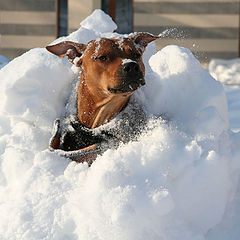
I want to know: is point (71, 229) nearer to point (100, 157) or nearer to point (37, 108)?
point (100, 157)

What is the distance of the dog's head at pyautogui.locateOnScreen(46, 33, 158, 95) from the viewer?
2.02 meters

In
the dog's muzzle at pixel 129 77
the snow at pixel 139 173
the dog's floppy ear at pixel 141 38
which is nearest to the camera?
the snow at pixel 139 173

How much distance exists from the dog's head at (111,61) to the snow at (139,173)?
27 centimetres

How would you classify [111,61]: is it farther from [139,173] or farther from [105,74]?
[139,173]

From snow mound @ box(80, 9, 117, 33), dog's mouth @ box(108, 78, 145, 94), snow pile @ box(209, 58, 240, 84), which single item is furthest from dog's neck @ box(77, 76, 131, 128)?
snow pile @ box(209, 58, 240, 84)

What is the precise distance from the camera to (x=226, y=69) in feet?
28.6

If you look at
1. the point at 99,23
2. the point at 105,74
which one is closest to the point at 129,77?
the point at 105,74

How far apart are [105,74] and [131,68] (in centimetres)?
15

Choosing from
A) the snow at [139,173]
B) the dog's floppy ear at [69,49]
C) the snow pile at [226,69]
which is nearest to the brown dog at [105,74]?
the dog's floppy ear at [69,49]

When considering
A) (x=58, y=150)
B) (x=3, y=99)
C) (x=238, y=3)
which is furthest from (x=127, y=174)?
(x=238, y=3)

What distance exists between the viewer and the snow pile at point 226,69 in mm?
8402

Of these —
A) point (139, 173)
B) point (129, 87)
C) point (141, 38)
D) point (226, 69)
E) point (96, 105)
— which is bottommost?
point (226, 69)

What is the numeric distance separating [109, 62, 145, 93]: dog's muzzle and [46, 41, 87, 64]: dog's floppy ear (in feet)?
1.35

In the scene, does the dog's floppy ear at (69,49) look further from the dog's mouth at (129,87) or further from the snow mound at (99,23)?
the snow mound at (99,23)
